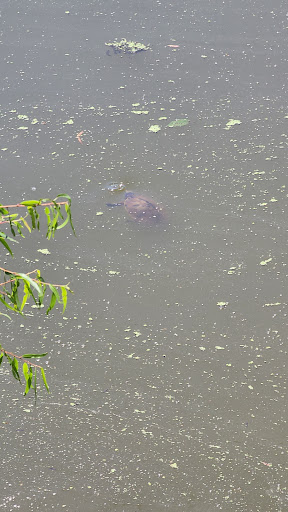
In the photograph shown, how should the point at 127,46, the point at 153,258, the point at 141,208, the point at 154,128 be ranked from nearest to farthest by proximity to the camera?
the point at 153,258 → the point at 141,208 → the point at 154,128 → the point at 127,46

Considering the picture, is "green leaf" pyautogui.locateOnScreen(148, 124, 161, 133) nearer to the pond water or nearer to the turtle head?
the pond water

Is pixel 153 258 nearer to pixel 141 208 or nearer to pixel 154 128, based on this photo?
pixel 141 208

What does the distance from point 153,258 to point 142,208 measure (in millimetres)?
237

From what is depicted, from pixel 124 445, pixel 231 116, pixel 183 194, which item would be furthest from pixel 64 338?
pixel 231 116

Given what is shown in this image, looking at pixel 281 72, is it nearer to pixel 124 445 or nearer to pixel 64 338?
pixel 64 338

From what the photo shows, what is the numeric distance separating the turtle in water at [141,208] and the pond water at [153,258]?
0.10 feet

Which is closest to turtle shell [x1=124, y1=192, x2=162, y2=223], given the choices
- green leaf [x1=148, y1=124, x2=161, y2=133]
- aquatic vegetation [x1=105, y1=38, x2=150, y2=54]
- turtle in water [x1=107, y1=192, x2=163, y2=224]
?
turtle in water [x1=107, y1=192, x2=163, y2=224]

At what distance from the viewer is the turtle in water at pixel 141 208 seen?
7.96 feet

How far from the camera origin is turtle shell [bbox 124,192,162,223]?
243cm

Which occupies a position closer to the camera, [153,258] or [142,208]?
[153,258]

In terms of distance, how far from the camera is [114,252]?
7.64 ft

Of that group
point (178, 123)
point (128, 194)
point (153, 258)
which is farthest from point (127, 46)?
point (153, 258)

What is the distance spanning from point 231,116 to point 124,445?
1.53m

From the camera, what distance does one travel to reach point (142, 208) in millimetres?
2449
